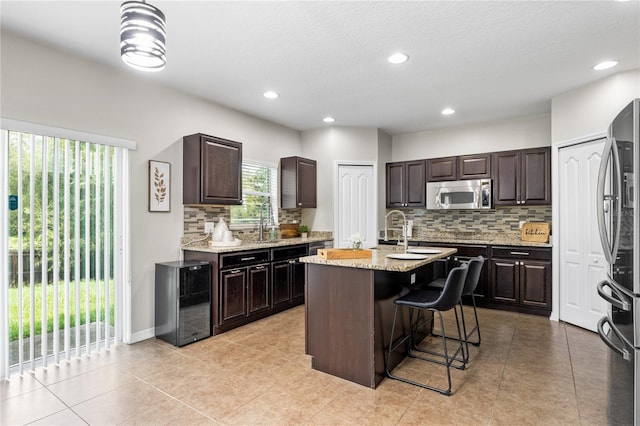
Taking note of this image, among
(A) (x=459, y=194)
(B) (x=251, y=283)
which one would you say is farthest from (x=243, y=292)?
(A) (x=459, y=194)

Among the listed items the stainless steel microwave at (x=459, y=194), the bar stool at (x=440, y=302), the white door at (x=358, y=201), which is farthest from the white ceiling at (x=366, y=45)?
the bar stool at (x=440, y=302)

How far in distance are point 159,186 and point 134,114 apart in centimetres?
77

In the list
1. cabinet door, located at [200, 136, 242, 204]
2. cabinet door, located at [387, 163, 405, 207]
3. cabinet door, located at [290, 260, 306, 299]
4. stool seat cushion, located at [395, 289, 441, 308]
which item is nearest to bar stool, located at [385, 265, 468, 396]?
stool seat cushion, located at [395, 289, 441, 308]

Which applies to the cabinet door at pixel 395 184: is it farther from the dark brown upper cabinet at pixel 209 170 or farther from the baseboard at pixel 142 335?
the baseboard at pixel 142 335

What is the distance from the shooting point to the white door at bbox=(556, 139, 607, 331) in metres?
3.72

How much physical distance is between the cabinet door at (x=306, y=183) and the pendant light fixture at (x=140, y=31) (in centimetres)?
371

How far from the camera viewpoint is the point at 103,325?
330 centimetres

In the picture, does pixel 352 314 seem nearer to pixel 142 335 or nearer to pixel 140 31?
pixel 140 31

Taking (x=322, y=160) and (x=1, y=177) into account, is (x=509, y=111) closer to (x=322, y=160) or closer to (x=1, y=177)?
(x=322, y=160)

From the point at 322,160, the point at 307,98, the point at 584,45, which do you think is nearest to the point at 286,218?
the point at 322,160

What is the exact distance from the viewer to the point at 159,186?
3.70 metres

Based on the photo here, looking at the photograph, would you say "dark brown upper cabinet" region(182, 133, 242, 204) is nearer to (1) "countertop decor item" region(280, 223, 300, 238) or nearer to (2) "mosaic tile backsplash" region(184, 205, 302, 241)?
(2) "mosaic tile backsplash" region(184, 205, 302, 241)

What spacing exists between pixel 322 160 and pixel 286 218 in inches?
45.0

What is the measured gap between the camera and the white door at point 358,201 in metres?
5.58
